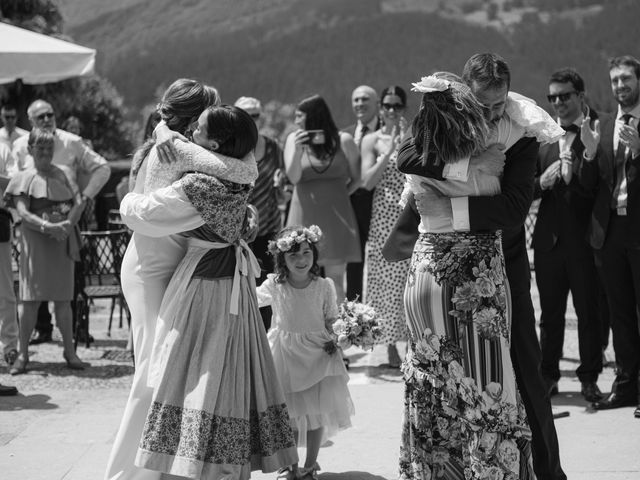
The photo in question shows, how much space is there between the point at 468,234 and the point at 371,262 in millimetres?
3999

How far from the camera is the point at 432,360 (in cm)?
413

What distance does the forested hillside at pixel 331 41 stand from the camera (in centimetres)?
2000

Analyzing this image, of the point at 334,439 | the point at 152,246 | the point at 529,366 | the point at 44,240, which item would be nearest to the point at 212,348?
the point at 152,246

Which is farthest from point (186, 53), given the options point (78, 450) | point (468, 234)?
point (468, 234)

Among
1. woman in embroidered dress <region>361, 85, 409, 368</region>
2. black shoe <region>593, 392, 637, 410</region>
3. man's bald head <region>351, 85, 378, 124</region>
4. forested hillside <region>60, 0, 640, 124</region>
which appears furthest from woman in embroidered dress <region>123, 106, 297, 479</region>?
forested hillside <region>60, 0, 640, 124</region>

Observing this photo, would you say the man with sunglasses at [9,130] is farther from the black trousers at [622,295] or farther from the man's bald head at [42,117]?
the black trousers at [622,295]

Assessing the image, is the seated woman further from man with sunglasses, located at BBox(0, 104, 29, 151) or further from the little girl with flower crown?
the little girl with flower crown

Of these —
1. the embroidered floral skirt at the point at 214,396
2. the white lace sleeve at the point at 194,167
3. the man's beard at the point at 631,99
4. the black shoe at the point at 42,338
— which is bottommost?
the black shoe at the point at 42,338

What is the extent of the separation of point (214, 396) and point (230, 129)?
1201mm

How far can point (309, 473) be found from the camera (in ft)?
16.5

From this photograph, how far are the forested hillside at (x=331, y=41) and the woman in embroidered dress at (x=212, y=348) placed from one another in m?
12.7

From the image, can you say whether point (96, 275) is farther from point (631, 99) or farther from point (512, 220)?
point (512, 220)

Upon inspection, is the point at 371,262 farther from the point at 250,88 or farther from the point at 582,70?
the point at 250,88

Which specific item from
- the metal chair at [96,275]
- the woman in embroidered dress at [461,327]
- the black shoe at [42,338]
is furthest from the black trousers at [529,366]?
the black shoe at [42,338]
